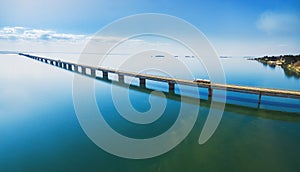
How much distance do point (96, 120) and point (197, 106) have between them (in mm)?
12073

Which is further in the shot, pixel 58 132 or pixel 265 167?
pixel 58 132

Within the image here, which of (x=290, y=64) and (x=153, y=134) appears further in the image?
Result: (x=290, y=64)

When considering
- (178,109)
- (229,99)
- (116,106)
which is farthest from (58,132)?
(229,99)

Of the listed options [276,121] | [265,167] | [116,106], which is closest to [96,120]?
[116,106]

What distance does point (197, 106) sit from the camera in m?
22.8

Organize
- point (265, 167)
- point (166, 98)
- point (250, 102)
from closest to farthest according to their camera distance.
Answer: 1. point (265, 167)
2. point (250, 102)
3. point (166, 98)

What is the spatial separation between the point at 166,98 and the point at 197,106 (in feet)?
18.1

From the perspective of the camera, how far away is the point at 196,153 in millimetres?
11852

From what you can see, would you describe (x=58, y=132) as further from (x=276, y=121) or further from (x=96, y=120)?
(x=276, y=121)

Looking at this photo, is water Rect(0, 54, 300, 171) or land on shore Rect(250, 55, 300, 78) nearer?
water Rect(0, 54, 300, 171)

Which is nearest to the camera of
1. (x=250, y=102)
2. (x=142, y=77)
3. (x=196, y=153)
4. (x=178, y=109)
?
(x=196, y=153)

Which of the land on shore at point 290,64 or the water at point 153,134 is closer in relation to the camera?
the water at point 153,134

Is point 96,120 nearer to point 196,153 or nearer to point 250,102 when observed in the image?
point 196,153

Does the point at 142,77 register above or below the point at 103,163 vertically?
above
